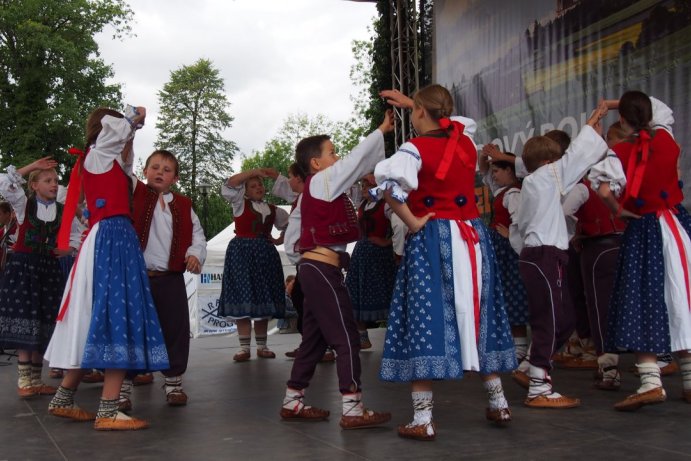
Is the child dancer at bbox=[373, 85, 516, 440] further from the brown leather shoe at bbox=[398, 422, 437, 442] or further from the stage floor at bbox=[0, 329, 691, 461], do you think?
the stage floor at bbox=[0, 329, 691, 461]

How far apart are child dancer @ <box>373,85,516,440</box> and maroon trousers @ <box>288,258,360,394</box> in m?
0.32

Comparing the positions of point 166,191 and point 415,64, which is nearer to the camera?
point 166,191

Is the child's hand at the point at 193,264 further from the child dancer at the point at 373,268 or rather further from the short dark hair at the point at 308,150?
the child dancer at the point at 373,268

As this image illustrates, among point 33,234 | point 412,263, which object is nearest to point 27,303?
point 33,234

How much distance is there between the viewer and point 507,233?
16.1 feet

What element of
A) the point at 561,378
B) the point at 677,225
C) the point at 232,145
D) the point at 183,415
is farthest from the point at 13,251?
the point at 232,145

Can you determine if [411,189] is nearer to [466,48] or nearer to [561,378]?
[561,378]

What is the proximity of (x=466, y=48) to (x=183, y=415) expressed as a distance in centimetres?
541

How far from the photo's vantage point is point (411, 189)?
2.89 metres

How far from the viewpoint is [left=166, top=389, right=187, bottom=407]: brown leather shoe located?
13.2 feet

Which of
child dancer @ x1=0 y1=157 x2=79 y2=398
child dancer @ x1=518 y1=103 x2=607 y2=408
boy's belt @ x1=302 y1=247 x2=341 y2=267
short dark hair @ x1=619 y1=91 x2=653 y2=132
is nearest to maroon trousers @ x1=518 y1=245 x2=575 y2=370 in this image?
child dancer @ x1=518 y1=103 x2=607 y2=408

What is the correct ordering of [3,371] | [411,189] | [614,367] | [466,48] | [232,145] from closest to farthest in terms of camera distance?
[411,189] → [614,367] → [3,371] → [466,48] → [232,145]

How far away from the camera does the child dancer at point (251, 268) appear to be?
6160 mm

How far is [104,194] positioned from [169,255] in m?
0.72
